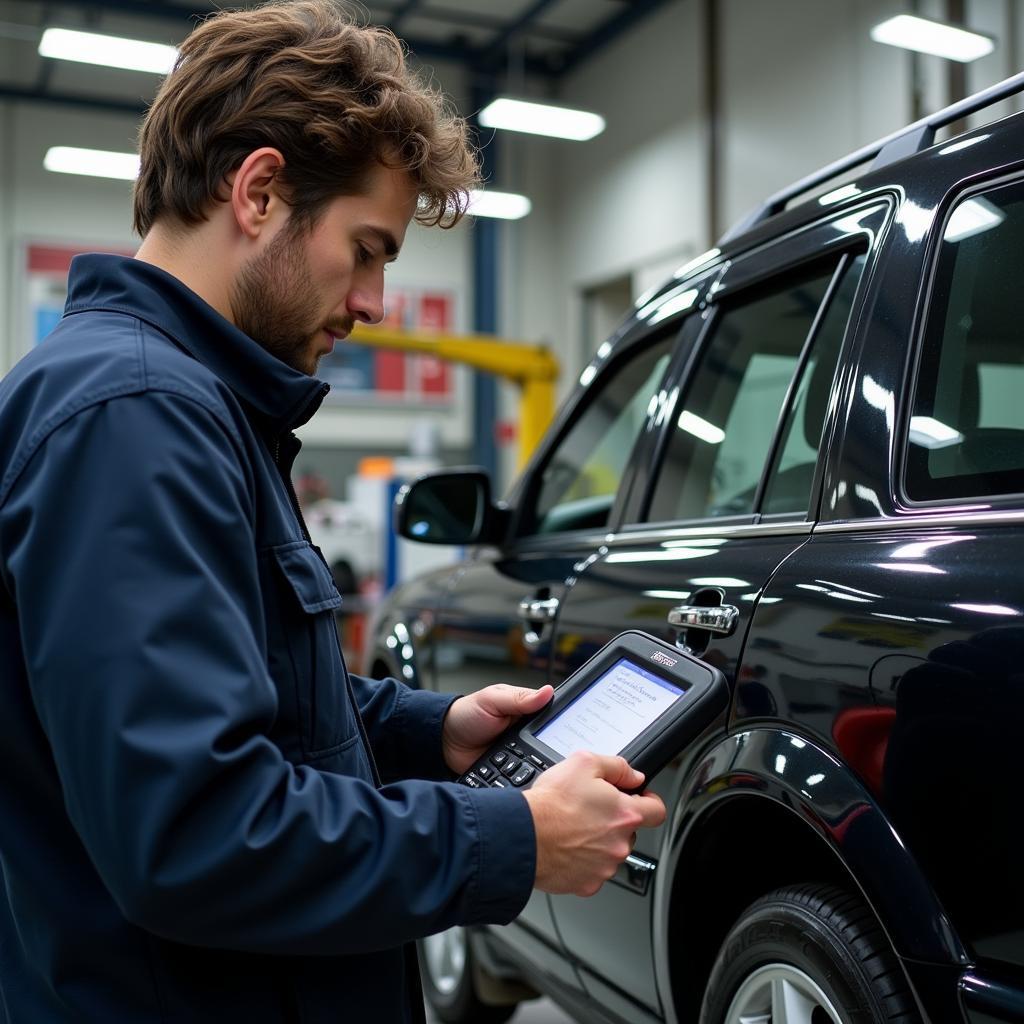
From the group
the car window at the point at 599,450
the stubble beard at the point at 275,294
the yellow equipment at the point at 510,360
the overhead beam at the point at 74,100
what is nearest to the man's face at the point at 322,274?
the stubble beard at the point at 275,294

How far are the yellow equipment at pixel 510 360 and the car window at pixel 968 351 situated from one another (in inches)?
340

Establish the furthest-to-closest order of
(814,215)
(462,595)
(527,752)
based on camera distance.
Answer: (462,595) < (814,215) < (527,752)

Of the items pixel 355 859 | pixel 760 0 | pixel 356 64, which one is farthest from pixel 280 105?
pixel 760 0

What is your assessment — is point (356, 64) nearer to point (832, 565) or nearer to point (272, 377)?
point (272, 377)

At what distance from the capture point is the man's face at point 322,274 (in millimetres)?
1133

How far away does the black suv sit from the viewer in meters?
1.26

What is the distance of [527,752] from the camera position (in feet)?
4.52

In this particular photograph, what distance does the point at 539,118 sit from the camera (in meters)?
9.81

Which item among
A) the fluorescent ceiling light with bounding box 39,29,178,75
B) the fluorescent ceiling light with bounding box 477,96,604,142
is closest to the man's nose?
the fluorescent ceiling light with bounding box 39,29,178,75

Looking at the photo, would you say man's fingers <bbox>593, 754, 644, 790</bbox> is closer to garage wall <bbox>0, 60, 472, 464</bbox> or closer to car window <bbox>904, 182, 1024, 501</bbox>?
car window <bbox>904, 182, 1024, 501</bbox>

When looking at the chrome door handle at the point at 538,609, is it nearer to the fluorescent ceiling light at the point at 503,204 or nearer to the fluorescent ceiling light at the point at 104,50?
the fluorescent ceiling light at the point at 104,50

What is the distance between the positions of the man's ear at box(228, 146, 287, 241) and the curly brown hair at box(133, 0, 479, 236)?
1 cm

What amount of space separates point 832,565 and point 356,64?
0.83 metres

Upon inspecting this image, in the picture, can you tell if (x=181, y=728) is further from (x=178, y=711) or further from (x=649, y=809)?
(x=649, y=809)
